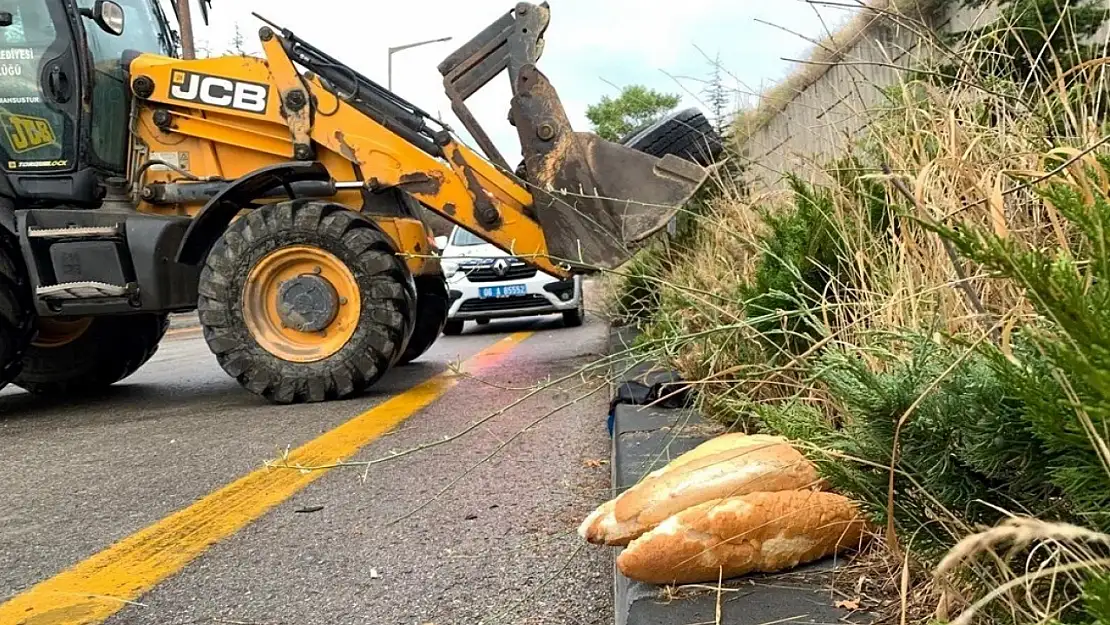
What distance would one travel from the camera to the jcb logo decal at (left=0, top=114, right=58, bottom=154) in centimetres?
508

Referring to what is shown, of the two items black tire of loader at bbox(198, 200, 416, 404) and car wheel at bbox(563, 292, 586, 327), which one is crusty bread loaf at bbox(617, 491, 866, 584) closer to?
black tire of loader at bbox(198, 200, 416, 404)

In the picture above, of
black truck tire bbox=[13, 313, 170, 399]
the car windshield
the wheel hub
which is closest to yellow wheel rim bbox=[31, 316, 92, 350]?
black truck tire bbox=[13, 313, 170, 399]

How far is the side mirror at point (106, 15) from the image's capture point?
16.8 feet

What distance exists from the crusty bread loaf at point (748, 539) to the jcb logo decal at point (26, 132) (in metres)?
5.04

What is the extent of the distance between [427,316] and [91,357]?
2311mm

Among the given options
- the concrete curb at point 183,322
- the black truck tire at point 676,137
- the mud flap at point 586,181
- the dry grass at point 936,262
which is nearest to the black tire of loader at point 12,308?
the mud flap at point 586,181

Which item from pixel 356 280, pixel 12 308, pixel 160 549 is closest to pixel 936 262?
pixel 160 549

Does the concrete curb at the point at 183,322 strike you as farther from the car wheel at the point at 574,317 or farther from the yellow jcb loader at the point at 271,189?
the yellow jcb loader at the point at 271,189

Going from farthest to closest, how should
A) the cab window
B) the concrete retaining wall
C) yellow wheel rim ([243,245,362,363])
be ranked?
the cab window < yellow wheel rim ([243,245,362,363]) < the concrete retaining wall

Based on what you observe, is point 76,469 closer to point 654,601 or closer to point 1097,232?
point 654,601

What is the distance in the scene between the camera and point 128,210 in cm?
529

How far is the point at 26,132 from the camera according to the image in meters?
5.07

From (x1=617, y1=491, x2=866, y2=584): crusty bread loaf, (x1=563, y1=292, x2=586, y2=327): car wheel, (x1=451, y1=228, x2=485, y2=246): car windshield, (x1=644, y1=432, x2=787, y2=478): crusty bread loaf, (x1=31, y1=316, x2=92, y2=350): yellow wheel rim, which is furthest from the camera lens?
(x1=451, y1=228, x2=485, y2=246): car windshield

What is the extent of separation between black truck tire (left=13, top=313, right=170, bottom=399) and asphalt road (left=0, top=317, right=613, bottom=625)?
1290 mm
